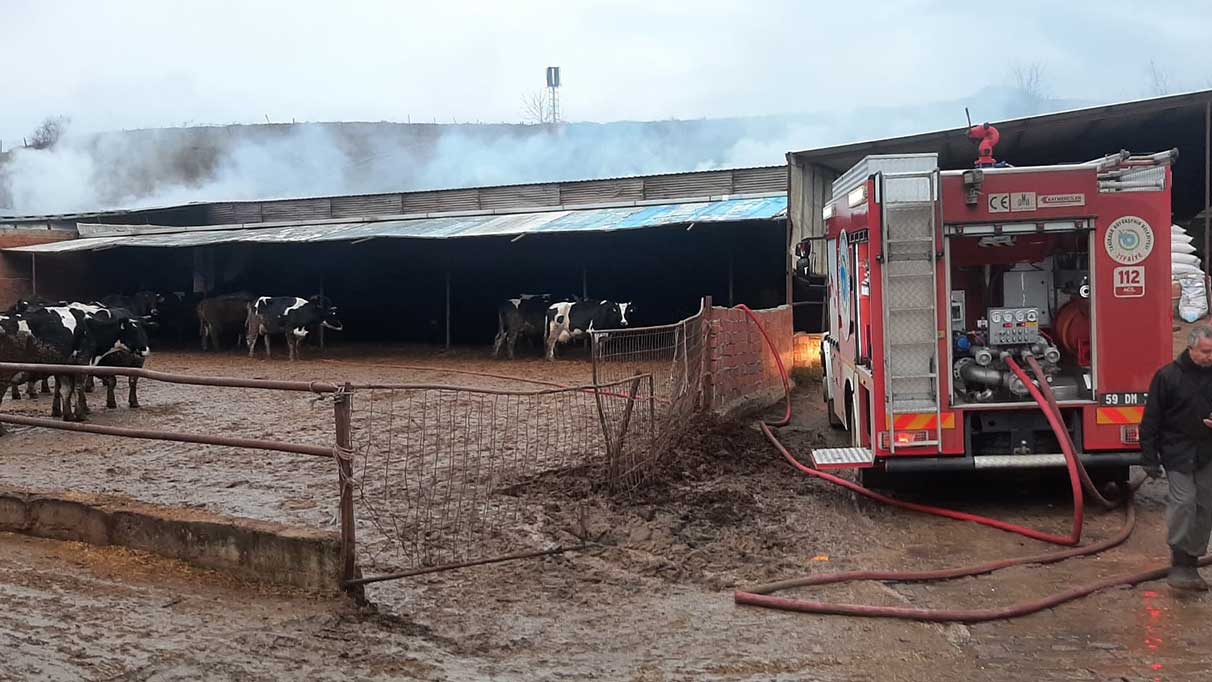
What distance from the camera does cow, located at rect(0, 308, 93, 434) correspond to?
12984mm

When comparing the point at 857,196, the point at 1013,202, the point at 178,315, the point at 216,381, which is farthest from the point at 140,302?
the point at 1013,202

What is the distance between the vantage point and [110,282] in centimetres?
2922

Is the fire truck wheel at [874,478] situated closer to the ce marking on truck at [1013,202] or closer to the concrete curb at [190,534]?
the ce marking on truck at [1013,202]

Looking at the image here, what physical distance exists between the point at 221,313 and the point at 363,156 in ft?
113

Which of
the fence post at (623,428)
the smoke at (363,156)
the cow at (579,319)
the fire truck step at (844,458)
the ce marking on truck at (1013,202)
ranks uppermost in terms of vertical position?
the smoke at (363,156)

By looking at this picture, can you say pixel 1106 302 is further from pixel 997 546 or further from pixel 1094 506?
pixel 997 546

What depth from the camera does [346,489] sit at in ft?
18.3

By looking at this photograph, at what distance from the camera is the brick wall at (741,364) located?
11.2m

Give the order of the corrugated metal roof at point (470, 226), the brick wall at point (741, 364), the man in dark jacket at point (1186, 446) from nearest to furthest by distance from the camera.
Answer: the man in dark jacket at point (1186, 446)
the brick wall at point (741, 364)
the corrugated metal roof at point (470, 226)

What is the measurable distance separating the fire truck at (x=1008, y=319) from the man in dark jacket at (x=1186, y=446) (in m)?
1.69

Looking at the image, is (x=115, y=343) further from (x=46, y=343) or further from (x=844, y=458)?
(x=844, y=458)

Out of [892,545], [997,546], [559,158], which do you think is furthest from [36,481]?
→ [559,158]

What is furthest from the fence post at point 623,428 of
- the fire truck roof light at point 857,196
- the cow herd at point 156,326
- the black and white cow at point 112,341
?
the black and white cow at point 112,341

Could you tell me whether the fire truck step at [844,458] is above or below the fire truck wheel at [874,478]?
above
